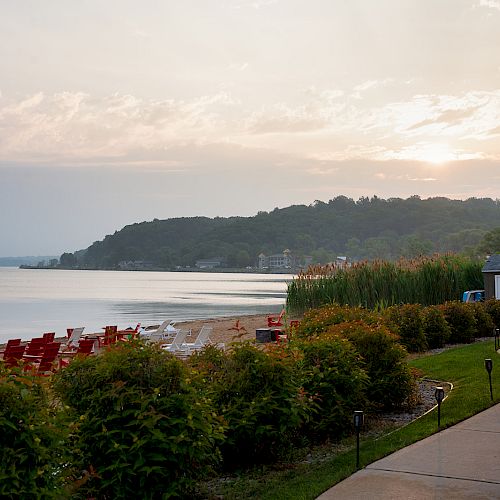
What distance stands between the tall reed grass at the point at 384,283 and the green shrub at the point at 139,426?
738 inches

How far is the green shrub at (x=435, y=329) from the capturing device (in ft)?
59.8

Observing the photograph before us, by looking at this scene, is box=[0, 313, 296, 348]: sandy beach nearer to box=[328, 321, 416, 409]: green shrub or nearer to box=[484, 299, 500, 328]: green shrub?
box=[484, 299, 500, 328]: green shrub

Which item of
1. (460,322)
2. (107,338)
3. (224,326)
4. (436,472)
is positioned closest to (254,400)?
(436,472)

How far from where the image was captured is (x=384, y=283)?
25.3 metres

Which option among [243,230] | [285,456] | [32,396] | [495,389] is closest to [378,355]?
[495,389]

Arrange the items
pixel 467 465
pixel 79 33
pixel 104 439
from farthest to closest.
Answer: pixel 79 33 → pixel 467 465 → pixel 104 439

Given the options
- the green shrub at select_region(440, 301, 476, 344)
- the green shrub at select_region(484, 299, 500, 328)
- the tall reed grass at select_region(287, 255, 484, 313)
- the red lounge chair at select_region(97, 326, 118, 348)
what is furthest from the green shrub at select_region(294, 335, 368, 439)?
the tall reed grass at select_region(287, 255, 484, 313)

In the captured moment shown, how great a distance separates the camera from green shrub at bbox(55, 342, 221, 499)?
19.2 feet

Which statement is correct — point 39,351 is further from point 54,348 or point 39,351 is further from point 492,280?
point 492,280

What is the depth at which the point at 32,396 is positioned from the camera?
5066mm

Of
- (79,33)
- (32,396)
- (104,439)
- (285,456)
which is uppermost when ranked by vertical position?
(79,33)

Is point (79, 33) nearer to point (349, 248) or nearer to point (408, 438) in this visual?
point (408, 438)

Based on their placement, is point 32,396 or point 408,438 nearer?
point 32,396

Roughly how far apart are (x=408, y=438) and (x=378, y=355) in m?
2.19
